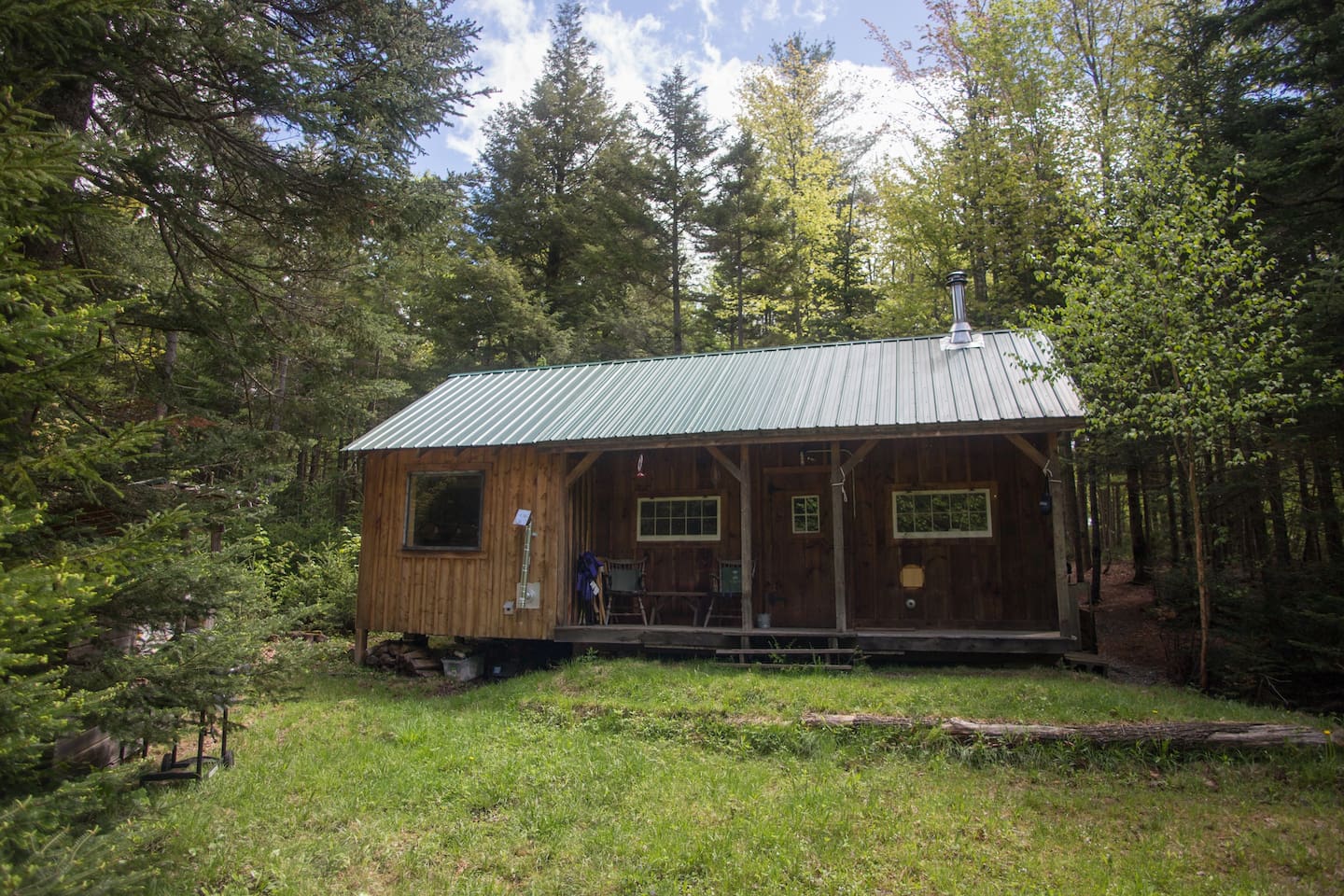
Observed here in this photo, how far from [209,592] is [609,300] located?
1595 centimetres

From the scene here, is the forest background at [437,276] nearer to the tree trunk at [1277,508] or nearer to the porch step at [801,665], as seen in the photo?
the tree trunk at [1277,508]

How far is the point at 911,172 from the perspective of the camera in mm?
16438

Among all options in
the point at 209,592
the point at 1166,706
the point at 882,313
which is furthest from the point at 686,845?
the point at 882,313

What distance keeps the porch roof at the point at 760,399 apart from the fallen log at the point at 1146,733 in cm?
311

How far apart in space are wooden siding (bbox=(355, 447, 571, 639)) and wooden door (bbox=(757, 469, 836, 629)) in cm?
278

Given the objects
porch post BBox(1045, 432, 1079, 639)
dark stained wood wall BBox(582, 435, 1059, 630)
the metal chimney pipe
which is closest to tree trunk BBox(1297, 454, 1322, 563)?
porch post BBox(1045, 432, 1079, 639)

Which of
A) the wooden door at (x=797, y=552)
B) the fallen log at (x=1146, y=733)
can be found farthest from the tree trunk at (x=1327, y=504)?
the wooden door at (x=797, y=552)

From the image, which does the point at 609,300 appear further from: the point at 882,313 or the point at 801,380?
the point at 801,380

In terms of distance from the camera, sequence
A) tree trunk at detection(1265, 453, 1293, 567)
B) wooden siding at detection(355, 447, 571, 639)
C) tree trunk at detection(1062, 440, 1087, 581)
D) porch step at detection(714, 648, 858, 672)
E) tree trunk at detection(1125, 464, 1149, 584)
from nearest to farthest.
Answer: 1. porch step at detection(714, 648, 858, 672)
2. tree trunk at detection(1265, 453, 1293, 567)
3. wooden siding at detection(355, 447, 571, 639)
4. tree trunk at detection(1062, 440, 1087, 581)
5. tree trunk at detection(1125, 464, 1149, 584)

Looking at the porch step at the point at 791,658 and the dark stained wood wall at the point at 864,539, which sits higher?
the dark stained wood wall at the point at 864,539

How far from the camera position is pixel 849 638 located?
335 inches

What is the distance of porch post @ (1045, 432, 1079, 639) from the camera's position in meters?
7.87

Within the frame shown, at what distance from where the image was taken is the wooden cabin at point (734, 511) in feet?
29.4

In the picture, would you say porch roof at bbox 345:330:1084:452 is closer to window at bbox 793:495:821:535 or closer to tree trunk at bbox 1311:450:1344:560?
window at bbox 793:495:821:535
